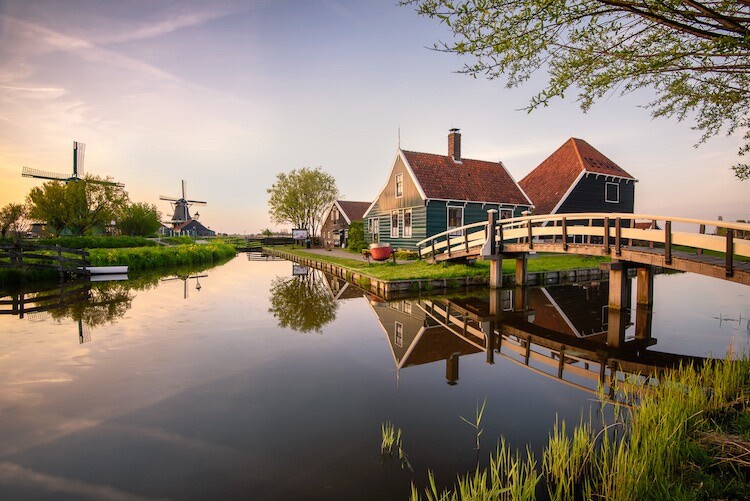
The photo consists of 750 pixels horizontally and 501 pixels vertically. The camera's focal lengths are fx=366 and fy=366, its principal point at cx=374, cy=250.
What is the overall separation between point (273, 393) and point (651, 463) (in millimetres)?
4834

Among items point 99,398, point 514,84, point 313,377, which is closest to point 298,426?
point 313,377

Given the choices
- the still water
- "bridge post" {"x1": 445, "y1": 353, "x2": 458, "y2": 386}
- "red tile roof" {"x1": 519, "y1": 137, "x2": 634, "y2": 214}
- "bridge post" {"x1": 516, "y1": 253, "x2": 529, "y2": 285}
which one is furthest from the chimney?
"bridge post" {"x1": 445, "y1": 353, "x2": 458, "y2": 386}

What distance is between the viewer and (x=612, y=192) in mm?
27062

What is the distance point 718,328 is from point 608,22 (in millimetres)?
8858

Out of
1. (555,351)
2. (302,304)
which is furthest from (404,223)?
(555,351)

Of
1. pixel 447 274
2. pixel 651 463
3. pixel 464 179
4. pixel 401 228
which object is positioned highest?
pixel 464 179

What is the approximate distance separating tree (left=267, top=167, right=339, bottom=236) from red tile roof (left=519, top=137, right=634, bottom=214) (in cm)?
3478

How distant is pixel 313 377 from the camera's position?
647cm

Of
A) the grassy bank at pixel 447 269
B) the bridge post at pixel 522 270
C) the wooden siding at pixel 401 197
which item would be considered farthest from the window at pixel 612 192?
the bridge post at pixel 522 270

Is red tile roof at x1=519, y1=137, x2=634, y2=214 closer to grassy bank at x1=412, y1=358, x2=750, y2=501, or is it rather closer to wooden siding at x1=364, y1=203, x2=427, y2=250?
wooden siding at x1=364, y1=203, x2=427, y2=250

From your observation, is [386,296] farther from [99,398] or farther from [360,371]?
[99,398]

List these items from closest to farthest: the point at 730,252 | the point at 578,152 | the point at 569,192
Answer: the point at 730,252 → the point at 569,192 → the point at 578,152

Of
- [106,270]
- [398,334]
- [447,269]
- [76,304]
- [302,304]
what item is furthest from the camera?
[106,270]

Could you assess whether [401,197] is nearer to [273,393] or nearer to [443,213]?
[443,213]
